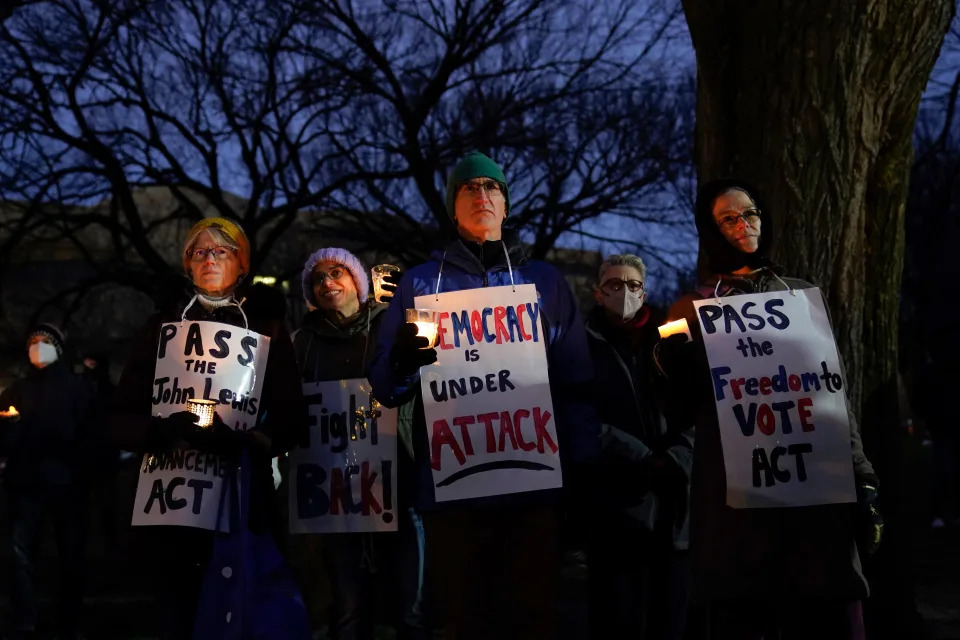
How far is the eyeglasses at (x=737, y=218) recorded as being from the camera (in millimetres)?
3877

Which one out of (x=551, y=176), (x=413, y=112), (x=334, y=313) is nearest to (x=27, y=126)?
(x=413, y=112)

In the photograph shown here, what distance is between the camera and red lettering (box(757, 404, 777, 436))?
371 centimetres

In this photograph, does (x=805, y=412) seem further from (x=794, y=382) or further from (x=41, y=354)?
(x=41, y=354)

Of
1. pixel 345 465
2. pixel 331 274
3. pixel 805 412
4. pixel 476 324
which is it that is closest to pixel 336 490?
pixel 345 465

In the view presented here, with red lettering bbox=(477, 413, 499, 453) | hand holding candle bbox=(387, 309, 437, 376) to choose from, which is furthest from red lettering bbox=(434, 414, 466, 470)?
hand holding candle bbox=(387, 309, 437, 376)

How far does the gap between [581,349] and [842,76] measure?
7.01 feet

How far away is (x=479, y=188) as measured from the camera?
387 centimetres

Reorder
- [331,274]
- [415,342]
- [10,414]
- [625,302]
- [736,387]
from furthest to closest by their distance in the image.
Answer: [10,414]
[331,274]
[625,302]
[736,387]
[415,342]

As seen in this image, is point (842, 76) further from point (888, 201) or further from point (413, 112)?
point (413, 112)

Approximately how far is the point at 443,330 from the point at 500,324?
7.9 inches

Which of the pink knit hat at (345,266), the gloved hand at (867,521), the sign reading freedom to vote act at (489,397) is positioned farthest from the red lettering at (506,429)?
the pink knit hat at (345,266)

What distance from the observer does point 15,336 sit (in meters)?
29.0

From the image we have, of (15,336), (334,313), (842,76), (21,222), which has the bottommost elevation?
(334,313)

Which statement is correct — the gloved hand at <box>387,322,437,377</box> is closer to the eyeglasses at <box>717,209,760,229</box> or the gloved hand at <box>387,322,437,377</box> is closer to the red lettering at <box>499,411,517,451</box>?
the red lettering at <box>499,411,517,451</box>
